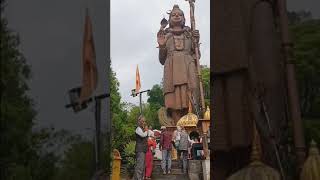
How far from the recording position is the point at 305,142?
287cm

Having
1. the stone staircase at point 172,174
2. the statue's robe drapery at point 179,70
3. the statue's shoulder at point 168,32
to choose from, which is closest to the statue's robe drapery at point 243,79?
the stone staircase at point 172,174

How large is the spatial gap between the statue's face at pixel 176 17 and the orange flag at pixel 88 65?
23.9m

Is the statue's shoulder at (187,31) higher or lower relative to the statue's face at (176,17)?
lower

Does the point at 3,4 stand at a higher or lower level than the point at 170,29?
lower

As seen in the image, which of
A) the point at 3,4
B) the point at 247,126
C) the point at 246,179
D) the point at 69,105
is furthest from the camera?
the point at 247,126

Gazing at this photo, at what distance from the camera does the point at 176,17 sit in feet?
86.6

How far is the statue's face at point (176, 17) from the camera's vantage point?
26281mm

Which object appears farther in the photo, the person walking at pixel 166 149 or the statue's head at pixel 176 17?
the statue's head at pixel 176 17

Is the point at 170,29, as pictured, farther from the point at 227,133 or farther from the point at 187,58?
the point at 227,133

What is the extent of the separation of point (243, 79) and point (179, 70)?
2338 cm

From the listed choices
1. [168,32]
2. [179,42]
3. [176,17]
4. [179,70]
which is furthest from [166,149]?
[168,32]

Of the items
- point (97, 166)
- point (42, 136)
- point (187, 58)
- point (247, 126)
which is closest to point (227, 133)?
point (247, 126)

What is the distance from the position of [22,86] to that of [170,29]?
81.2 feet

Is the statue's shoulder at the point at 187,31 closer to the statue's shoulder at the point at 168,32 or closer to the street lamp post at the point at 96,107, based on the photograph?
the statue's shoulder at the point at 168,32
